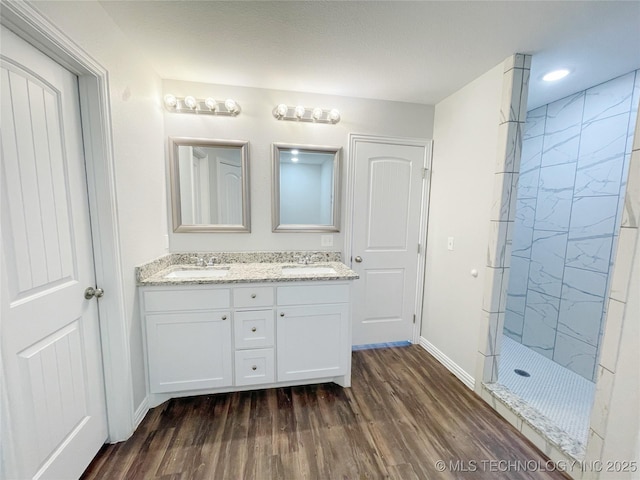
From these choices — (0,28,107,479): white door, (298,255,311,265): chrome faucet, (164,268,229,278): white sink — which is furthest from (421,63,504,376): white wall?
(0,28,107,479): white door

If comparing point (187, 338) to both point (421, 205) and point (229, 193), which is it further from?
point (421, 205)

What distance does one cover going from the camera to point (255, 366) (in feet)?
6.01

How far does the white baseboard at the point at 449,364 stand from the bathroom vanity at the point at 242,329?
90 centimetres

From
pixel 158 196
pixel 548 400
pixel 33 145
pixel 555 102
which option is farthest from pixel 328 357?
pixel 555 102

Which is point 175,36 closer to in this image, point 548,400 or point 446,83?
point 446,83

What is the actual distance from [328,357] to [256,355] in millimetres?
520

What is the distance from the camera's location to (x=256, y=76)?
1955mm

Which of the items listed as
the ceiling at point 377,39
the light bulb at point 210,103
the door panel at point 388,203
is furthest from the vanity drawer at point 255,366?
the ceiling at point 377,39

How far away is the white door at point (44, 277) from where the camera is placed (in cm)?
93

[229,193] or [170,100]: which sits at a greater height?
[170,100]

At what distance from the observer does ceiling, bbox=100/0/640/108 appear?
1296 millimetres

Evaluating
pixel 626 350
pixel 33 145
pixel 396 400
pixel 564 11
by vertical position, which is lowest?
pixel 396 400

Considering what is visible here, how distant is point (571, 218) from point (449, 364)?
5.24ft

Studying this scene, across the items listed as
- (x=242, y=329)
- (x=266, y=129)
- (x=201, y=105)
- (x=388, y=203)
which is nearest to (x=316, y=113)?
(x=266, y=129)
